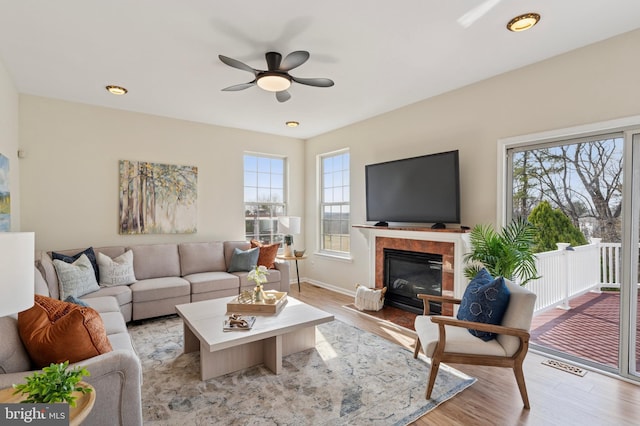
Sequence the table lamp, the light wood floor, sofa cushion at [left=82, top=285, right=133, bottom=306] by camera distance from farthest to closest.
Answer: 1. the table lamp
2. sofa cushion at [left=82, top=285, right=133, bottom=306]
3. the light wood floor

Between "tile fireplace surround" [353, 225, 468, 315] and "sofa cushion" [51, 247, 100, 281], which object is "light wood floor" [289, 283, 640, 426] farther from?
"sofa cushion" [51, 247, 100, 281]

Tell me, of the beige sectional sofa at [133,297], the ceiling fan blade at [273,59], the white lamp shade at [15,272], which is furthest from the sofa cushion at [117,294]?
the ceiling fan blade at [273,59]

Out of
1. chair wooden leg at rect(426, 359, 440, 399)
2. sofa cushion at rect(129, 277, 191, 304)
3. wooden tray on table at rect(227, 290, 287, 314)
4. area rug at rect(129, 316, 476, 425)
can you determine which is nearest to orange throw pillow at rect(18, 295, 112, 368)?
area rug at rect(129, 316, 476, 425)

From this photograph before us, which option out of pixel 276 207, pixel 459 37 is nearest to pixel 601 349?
pixel 459 37

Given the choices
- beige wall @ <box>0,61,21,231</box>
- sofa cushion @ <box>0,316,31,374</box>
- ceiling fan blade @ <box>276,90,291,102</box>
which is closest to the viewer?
sofa cushion @ <box>0,316,31,374</box>

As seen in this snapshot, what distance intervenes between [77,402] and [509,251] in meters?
3.13

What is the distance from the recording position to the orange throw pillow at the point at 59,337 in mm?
1562

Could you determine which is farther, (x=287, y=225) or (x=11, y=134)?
(x=287, y=225)

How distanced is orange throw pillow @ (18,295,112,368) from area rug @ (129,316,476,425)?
78 cm

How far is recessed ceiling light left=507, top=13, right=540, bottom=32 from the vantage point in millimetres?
2287

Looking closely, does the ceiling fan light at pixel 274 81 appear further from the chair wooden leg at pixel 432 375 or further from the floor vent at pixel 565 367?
the floor vent at pixel 565 367

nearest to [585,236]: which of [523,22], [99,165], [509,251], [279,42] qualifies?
[509,251]

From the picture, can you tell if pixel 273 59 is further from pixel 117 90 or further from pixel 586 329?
pixel 586 329

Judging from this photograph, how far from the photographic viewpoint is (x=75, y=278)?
3.35 meters
